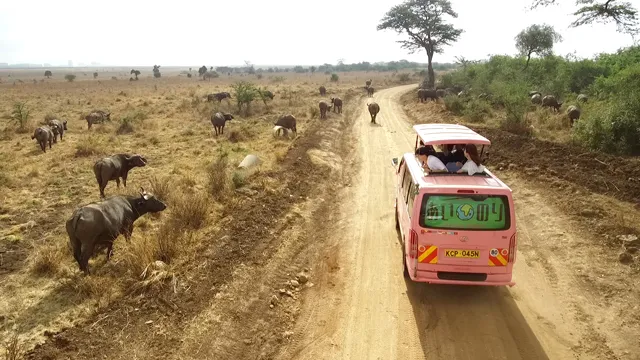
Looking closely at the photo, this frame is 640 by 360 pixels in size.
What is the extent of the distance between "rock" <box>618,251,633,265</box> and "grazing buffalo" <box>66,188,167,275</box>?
10822 millimetres

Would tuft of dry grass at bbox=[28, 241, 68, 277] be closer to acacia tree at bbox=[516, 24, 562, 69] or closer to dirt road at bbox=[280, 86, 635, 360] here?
dirt road at bbox=[280, 86, 635, 360]

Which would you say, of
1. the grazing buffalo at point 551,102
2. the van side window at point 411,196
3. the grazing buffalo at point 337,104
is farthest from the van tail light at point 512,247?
the grazing buffalo at point 337,104

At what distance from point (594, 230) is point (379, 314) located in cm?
627

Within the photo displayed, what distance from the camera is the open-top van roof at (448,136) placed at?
841 cm

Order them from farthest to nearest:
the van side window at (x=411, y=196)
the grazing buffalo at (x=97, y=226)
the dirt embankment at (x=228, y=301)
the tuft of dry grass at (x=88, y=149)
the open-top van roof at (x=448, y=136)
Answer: the tuft of dry grass at (x=88, y=149)
the open-top van roof at (x=448, y=136)
the grazing buffalo at (x=97, y=226)
the van side window at (x=411, y=196)
the dirt embankment at (x=228, y=301)

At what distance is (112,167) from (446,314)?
11.1 m

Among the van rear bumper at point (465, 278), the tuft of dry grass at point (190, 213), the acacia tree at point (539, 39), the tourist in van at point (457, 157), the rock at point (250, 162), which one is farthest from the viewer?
the acacia tree at point (539, 39)

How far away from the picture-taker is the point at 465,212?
22.3ft

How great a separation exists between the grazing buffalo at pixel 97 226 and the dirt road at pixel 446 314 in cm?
458

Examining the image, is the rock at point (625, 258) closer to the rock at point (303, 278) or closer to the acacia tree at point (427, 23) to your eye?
the rock at point (303, 278)

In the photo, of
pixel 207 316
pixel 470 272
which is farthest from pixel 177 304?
pixel 470 272

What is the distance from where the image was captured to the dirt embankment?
6.05m

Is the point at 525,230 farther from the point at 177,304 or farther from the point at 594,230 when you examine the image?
the point at 177,304

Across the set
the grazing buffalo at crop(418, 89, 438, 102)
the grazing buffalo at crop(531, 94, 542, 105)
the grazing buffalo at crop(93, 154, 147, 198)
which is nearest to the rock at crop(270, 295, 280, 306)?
the grazing buffalo at crop(93, 154, 147, 198)
